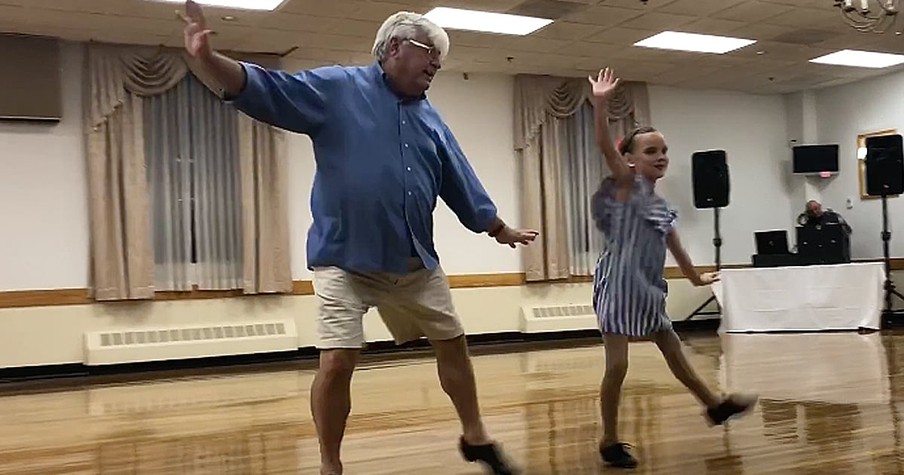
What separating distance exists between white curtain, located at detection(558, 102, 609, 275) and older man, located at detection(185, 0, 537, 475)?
295 inches

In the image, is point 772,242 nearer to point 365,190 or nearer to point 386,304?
point 386,304

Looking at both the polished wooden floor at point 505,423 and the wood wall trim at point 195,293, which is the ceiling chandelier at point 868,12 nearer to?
the polished wooden floor at point 505,423

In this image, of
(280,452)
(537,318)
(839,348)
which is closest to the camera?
(280,452)

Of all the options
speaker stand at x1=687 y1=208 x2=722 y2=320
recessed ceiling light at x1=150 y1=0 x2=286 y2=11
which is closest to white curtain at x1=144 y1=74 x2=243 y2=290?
recessed ceiling light at x1=150 y1=0 x2=286 y2=11

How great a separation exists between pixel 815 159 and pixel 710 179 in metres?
1.67

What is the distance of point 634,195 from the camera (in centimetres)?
278

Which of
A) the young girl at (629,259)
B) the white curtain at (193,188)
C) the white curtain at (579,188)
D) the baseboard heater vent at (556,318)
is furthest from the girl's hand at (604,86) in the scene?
the white curtain at (579,188)

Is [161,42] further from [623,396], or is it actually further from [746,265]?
[746,265]

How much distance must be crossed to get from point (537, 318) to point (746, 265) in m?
2.97

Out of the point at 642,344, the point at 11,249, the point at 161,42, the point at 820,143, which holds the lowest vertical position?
the point at 642,344

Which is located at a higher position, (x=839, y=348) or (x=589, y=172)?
(x=589, y=172)

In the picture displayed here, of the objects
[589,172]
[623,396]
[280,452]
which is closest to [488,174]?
[589,172]

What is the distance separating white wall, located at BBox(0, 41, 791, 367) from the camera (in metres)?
7.69

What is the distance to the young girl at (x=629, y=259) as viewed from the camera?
2.70m
